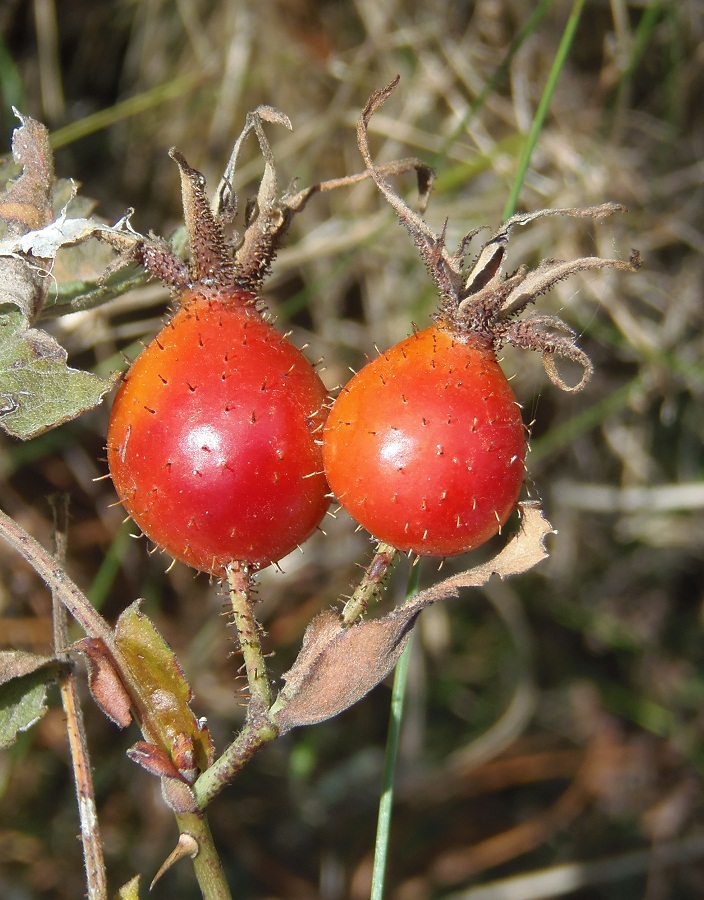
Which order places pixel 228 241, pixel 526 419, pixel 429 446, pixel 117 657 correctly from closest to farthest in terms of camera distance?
pixel 429 446 → pixel 117 657 → pixel 228 241 → pixel 526 419

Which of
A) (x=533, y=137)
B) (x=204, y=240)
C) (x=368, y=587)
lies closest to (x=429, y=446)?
(x=368, y=587)

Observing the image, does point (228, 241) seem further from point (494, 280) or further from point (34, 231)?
point (494, 280)

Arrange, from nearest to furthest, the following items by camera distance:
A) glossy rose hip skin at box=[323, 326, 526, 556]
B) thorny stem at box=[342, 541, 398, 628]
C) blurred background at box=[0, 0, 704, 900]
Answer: glossy rose hip skin at box=[323, 326, 526, 556]
thorny stem at box=[342, 541, 398, 628]
blurred background at box=[0, 0, 704, 900]

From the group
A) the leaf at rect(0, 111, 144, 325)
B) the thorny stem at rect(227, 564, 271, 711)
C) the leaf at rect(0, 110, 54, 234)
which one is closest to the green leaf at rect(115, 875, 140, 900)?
the thorny stem at rect(227, 564, 271, 711)

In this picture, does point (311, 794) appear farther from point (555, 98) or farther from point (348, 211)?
point (555, 98)

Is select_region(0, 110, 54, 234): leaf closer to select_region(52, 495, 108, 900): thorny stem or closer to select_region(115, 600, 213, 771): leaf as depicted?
select_region(52, 495, 108, 900): thorny stem

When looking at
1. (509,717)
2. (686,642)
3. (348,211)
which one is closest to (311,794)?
(509,717)

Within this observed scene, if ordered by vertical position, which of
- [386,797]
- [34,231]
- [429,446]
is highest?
[34,231]
